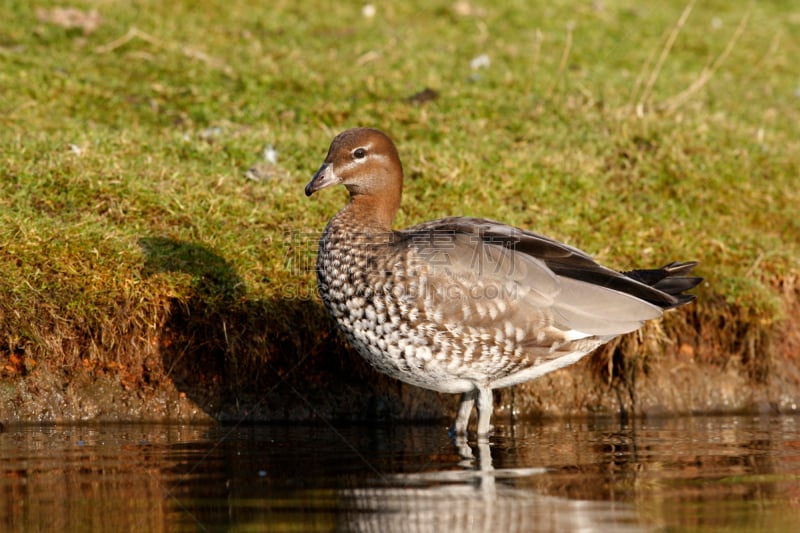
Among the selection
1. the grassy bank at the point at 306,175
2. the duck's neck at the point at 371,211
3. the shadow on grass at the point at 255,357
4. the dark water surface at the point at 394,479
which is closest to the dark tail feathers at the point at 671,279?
the dark water surface at the point at 394,479

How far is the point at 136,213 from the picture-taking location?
7266 mm

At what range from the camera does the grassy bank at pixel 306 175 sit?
6602 mm

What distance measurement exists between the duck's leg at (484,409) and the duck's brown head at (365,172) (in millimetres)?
1134

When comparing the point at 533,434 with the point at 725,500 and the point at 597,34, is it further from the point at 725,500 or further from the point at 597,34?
the point at 597,34

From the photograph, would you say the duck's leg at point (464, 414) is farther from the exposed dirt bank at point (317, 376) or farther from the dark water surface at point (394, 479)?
the exposed dirt bank at point (317, 376)

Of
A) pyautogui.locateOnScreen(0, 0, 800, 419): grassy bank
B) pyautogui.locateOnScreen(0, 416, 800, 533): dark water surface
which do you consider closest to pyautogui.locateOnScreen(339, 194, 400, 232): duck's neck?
pyautogui.locateOnScreen(0, 0, 800, 419): grassy bank

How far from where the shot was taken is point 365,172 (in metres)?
6.36

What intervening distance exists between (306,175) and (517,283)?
285 cm

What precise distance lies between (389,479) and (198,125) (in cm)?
506

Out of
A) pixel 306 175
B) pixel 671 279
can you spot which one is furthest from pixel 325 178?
pixel 671 279

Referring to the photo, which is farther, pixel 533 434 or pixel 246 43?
pixel 246 43

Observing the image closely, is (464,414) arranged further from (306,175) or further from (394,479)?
(306,175)

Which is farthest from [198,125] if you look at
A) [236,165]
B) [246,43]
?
[246,43]

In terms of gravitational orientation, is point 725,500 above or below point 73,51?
below
